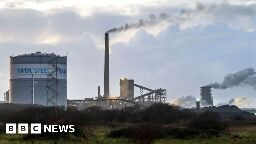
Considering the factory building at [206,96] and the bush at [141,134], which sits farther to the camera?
the factory building at [206,96]

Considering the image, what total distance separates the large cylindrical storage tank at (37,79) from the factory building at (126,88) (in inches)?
1092

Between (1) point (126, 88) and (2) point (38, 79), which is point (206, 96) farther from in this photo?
(2) point (38, 79)

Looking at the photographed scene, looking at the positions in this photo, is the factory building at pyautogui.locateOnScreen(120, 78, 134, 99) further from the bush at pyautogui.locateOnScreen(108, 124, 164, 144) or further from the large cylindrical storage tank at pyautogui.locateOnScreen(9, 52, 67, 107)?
the bush at pyautogui.locateOnScreen(108, 124, 164, 144)

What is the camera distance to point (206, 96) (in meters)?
166

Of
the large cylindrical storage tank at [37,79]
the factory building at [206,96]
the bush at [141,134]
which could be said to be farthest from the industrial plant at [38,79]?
the bush at [141,134]

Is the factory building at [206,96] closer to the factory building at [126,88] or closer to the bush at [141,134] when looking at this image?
the factory building at [126,88]

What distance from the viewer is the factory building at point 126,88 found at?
145750 millimetres

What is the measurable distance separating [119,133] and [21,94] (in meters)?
79.8

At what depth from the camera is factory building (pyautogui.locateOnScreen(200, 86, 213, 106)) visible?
165 metres

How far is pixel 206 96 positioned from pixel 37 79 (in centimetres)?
6809

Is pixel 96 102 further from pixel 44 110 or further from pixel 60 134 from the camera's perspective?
pixel 60 134

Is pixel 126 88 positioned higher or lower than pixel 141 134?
higher

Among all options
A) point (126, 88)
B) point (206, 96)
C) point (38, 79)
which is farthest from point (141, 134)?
point (206, 96)

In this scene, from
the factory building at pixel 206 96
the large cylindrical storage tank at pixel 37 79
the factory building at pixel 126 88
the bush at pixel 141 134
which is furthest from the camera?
the factory building at pixel 206 96
